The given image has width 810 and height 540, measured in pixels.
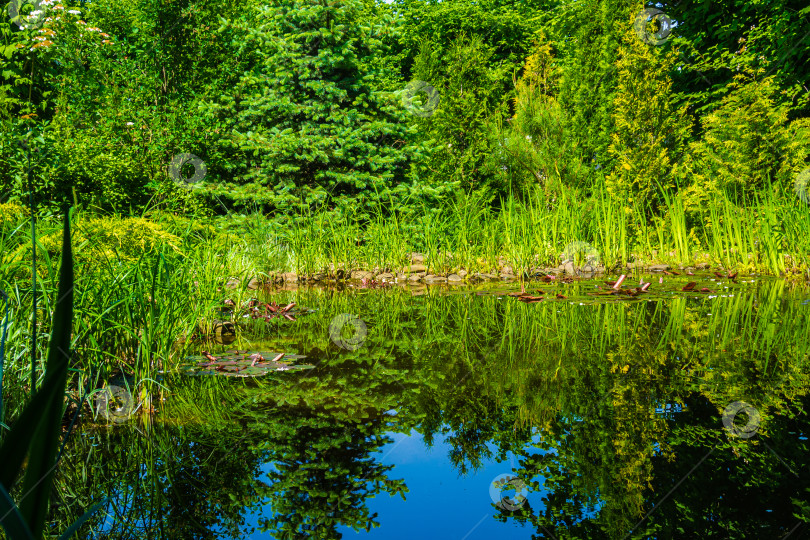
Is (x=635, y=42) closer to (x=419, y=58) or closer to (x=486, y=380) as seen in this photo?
(x=419, y=58)

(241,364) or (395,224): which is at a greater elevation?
(395,224)

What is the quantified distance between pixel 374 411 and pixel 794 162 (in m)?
7.13

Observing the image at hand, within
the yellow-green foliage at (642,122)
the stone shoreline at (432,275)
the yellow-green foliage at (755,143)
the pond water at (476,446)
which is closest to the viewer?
the pond water at (476,446)

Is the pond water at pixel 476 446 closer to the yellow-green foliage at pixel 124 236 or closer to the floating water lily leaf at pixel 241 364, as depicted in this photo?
the floating water lily leaf at pixel 241 364

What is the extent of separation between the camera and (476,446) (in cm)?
182

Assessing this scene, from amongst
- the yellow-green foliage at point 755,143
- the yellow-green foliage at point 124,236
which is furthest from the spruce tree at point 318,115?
the yellow-green foliage at point 124,236

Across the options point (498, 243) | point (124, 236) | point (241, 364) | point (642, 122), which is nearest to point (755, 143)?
point (642, 122)

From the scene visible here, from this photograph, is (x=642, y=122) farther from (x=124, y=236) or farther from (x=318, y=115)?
(x=124, y=236)

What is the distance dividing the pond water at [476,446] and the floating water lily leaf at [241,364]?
0.06 m

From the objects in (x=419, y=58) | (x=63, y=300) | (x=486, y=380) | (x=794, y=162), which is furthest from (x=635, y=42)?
(x=63, y=300)

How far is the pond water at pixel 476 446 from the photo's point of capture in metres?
1.40

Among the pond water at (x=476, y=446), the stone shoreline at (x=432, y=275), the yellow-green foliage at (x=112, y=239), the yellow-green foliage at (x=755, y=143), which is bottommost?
the pond water at (x=476, y=446)

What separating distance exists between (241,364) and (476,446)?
58.6 inches

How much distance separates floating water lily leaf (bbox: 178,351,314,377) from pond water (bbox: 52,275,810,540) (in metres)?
0.06
